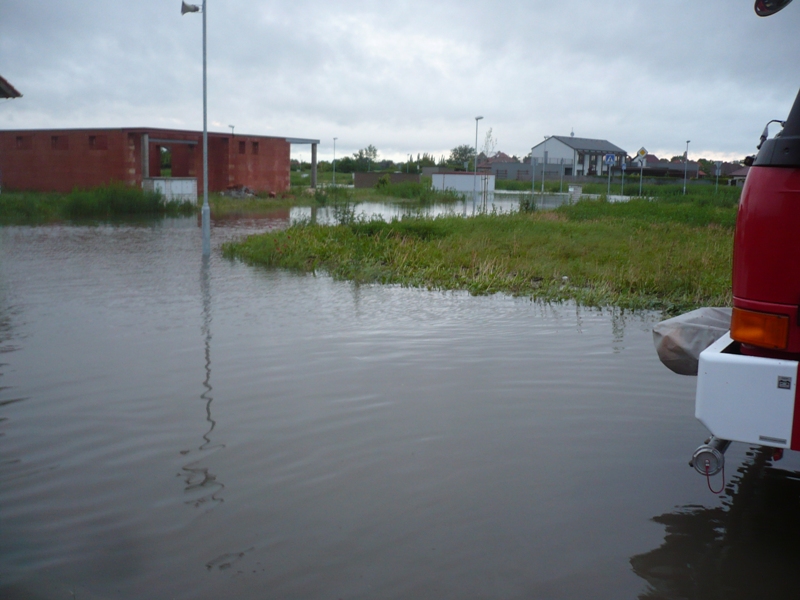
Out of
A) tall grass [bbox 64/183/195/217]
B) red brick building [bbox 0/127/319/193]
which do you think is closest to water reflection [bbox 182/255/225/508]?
tall grass [bbox 64/183/195/217]

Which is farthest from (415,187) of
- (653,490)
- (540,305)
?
(653,490)

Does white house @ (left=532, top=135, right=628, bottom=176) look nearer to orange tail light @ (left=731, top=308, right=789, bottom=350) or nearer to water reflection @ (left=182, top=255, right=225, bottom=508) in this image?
water reflection @ (left=182, top=255, right=225, bottom=508)

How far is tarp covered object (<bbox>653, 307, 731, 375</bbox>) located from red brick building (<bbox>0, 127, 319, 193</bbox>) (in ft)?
130

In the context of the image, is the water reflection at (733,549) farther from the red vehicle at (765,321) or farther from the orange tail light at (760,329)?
the orange tail light at (760,329)

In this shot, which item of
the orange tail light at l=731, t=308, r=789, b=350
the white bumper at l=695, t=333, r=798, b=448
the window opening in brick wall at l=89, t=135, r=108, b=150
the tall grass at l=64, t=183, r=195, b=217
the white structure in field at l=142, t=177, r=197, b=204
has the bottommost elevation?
the white bumper at l=695, t=333, r=798, b=448

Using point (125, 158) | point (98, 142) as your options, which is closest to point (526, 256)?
point (125, 158)

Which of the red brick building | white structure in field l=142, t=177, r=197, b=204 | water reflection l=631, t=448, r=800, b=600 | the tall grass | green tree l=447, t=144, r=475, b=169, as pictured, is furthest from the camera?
green tree l=447, t=144, r=475, b=169

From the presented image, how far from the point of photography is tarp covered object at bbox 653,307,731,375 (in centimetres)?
448

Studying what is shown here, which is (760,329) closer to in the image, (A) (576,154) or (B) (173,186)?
(B) (173,186)

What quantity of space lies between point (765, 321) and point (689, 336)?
0.89 m

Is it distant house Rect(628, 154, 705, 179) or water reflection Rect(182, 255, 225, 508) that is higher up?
distant house Rect(628, 154, 705, 179)

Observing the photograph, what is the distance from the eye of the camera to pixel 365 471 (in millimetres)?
5281

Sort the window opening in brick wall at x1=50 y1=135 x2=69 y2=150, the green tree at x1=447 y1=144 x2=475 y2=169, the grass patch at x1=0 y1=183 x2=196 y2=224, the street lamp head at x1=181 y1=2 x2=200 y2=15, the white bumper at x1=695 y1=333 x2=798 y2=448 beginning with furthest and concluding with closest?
1. the green tree at x1=447 y1=144 x2=475 y2=169
2. the window opening in brick wall at x1=50 y1=135 x2=69 y2=150
3. the grass patch at x1=0 y1=183 x2=196 y2=224
4. the street lamp head at x1=181 y1=2 x2=200 y2=15
5. the white bumper at x1=695 y1=333 x2=798 y2=448

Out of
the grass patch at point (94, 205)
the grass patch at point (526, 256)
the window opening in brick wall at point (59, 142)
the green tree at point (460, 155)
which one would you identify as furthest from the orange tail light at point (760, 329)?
the green tree at point (460, 155)
